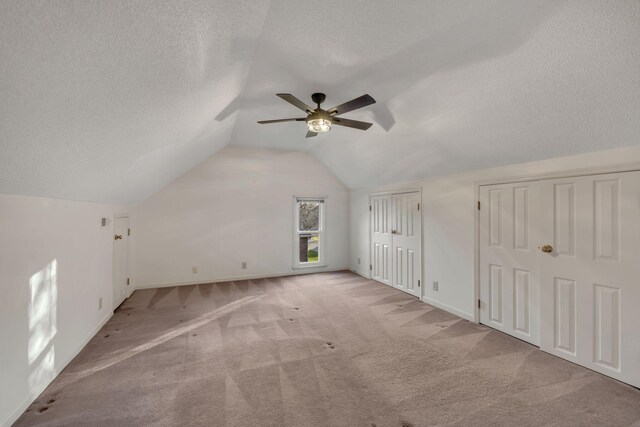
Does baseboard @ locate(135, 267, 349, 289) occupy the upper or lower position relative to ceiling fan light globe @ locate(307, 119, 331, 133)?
lower

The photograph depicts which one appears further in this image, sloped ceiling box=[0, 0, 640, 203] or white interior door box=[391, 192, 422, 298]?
white interior door box=[391, 192, 422, 298]

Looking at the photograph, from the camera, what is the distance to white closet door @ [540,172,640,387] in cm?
221

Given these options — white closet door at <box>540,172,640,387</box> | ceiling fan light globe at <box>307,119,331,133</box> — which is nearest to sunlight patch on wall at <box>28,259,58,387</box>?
ceiling fan light globe at <box>307,119,331,133</box>

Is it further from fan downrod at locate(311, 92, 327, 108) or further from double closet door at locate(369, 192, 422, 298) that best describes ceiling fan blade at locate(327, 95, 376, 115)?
double closet door at locate(369, 192, 422, 298)

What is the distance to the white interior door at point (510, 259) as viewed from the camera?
288cm

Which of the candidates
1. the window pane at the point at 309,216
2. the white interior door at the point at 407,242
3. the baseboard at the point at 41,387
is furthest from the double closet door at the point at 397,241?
the baseboard at the point at 41,387

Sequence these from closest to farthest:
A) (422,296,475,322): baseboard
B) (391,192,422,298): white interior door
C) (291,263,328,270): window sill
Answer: (422,296,475,322): baseboard
(391,192,422,298): white interior door
(291,263,328,270): window sill

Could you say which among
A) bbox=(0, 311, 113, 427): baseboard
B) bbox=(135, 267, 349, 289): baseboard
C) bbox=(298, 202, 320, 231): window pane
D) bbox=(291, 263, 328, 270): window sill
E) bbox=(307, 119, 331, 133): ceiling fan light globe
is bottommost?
bbox=(0, 311, 113, 427): baseboard

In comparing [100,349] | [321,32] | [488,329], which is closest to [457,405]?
[488,329]

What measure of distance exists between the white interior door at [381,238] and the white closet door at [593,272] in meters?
2.55

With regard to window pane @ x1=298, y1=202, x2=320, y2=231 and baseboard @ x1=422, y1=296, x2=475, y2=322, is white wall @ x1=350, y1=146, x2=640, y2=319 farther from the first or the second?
window pane @ x1=298, y1=202, x2=320, y2=231

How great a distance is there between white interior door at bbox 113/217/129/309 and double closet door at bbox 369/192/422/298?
175 inches

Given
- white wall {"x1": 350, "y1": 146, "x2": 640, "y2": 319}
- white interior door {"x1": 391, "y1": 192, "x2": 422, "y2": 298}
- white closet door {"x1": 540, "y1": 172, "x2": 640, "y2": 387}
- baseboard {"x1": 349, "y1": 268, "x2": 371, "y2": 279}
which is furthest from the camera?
baseboard {"x1": 349, "y1": 268, "x2": 371, "y2": 279}

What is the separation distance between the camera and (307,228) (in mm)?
→ 6426
